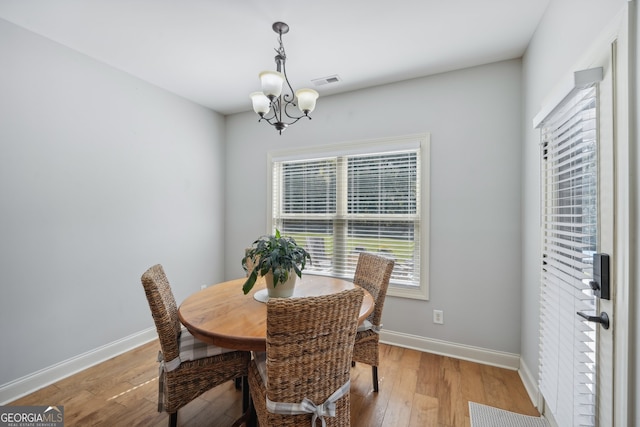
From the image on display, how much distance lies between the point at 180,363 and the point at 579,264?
2.05 m

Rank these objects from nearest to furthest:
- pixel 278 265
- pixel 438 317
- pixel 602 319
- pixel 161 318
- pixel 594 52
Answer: pixel 602 319 < pixel 594 52 < pixel 161 318 < pixel 278 265 < pixel 438 317

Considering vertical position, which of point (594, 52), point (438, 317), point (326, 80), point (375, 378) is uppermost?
point (326, 80)

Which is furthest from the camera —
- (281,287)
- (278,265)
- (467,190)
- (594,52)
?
(467,190)

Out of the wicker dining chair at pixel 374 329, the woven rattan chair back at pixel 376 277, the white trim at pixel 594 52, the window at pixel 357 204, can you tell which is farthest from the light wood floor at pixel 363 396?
the white trim at pixel 594 52

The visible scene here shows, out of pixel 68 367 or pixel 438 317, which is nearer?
pixel 68 367

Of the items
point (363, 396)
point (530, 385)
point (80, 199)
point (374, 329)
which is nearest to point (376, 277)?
point (374, 329)

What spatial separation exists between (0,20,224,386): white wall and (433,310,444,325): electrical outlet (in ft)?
8.97

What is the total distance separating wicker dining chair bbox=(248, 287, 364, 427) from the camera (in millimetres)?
1103

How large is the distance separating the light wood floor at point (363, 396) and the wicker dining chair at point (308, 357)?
794mm

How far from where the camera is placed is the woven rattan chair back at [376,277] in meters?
2.06

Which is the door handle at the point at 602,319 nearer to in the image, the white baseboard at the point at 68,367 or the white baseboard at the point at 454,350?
the white baseboard at the point at 454,350

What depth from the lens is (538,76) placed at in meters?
2.03

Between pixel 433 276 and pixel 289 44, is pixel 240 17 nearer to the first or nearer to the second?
pixel 289 44

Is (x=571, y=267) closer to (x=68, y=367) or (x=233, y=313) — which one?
(x=233, y=313)
